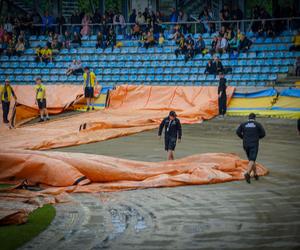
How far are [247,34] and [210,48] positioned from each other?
180 cm

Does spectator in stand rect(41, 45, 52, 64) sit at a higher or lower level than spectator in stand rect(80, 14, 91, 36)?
lower

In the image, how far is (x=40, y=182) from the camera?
721 inches

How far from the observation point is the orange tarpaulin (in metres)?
18.2

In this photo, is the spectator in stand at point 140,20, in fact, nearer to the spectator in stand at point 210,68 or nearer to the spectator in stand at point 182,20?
the spectator in stand at point 182,20

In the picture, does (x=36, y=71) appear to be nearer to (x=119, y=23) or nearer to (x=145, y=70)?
(x=119, y=23)

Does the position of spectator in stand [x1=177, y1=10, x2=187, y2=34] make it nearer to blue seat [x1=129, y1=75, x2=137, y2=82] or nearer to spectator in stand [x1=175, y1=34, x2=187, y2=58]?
spectator in stand [x1=175, y1=34, x2=187, y2=58]

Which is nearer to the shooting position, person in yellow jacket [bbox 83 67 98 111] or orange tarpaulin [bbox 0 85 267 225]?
orange tarpaulin [bbox 0 85 267 225]

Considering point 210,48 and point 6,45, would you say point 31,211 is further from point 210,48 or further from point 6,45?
point 6,45

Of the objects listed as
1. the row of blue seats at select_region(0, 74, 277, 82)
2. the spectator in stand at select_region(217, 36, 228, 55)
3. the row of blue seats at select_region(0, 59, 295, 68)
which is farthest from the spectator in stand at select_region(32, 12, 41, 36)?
the spectator in stand at select_region(217, 36, 228, 55)

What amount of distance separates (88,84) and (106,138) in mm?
7182

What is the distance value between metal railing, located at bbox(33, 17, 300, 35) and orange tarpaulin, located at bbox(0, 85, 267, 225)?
5495 millimetres

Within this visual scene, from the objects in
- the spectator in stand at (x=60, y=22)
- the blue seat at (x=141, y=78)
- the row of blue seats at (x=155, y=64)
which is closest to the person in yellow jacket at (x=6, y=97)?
the blue seat at (x=141, y=78)

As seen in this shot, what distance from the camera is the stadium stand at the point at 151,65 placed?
33594 millimetres

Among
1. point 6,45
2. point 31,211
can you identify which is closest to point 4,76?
point 6,45
